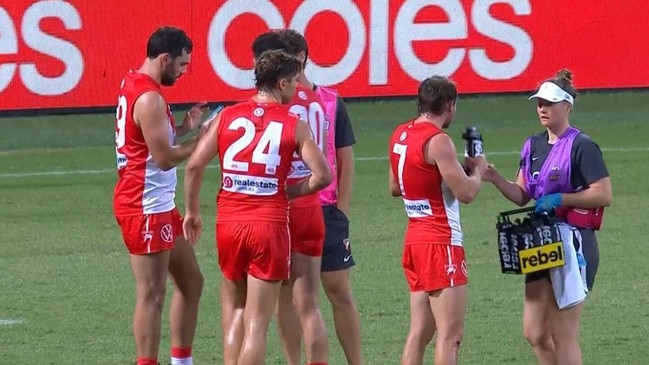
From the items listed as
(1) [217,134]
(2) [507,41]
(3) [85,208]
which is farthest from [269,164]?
(2) [507,41]

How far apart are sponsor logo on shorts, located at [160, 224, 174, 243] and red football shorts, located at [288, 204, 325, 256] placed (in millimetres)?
888

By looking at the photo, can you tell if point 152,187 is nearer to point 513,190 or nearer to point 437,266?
point 437,266

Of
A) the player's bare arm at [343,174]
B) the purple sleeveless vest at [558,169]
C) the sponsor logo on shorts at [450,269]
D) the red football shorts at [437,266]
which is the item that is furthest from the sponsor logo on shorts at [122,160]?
the purple sleeveless vest at [558,169]

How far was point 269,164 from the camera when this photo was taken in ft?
24.2

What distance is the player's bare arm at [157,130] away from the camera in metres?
8.12

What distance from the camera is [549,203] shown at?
768 centimetres

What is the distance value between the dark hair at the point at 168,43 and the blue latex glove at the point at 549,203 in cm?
220

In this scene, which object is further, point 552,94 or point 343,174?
point 343,174


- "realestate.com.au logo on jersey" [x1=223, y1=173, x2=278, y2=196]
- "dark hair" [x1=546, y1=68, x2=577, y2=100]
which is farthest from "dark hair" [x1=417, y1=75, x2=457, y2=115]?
"realestate.com.au logo on jersey" [x1=223, y1=173, x2=278, y2=196]

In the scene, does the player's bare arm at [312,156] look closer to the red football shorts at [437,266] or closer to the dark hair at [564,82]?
→ the red football shorts at [437,266]

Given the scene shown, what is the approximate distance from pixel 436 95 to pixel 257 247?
1217 mm

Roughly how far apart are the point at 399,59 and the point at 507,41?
4.55ft

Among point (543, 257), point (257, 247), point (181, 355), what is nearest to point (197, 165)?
point (257, 247)

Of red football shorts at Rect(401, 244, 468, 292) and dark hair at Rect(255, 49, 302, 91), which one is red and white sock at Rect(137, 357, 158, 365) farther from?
dark hair at Rect(255, 49, 302, 91)
